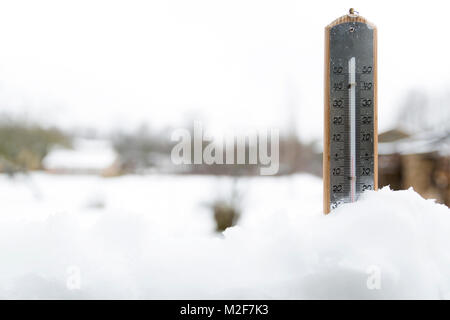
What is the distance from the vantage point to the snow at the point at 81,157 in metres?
5.52

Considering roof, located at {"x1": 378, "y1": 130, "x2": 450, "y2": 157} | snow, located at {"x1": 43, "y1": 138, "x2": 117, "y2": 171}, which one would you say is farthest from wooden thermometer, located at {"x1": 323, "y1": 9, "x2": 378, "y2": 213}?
snow, located at {"x1": 43, "y1": 138, "x2": 117, "y2": 171}

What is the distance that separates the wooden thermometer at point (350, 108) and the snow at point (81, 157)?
4.91 m

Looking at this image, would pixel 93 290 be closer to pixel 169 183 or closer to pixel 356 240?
pixel 356 240

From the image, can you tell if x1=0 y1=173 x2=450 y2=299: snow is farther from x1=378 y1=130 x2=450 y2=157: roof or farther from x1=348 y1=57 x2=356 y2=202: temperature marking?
x1=378 y1=130 x2=450 y2=157: roof

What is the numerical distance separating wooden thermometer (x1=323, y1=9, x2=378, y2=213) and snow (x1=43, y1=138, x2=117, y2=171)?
193 inches

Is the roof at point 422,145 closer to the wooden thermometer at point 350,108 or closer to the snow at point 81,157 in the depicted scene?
the wooden thermometer at point 350,108

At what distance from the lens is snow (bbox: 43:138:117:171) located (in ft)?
18.1

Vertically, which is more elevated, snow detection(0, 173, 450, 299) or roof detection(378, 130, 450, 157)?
roof detection(378, 130, 450, 157)

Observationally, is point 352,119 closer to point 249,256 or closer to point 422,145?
point 249,256

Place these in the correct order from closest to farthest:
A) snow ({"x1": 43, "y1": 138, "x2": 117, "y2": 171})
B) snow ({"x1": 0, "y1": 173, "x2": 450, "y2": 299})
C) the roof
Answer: snow ({"x1": 0, "y1": 173, "x2": 450, "y2": 299}) → the roof → snow ({"x1": 43, "y1": 138, "x2": 117, "y2": 171})

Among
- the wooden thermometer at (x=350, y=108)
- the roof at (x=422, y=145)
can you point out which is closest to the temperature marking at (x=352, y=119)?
the wooden thermometer at (x=350, y=108)

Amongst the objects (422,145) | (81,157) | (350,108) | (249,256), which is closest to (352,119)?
(350,108)
